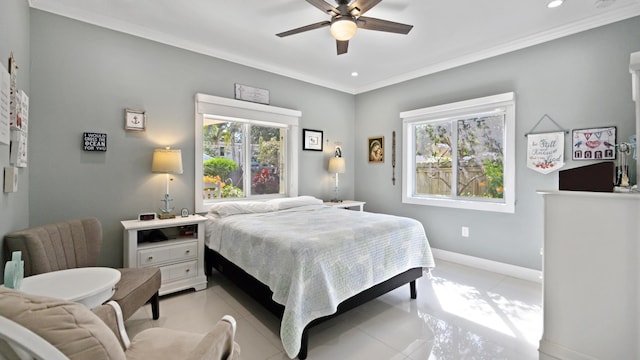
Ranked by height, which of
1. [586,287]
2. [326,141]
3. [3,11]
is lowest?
[586,287]

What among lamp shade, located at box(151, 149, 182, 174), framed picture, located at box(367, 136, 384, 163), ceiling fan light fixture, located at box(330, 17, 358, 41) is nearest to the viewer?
ceiling fan light fixture, located at box(330, 17, 358, 41)

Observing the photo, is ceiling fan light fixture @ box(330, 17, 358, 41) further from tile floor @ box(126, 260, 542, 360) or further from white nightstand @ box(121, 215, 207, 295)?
tile floor @ box(126, 260, 542, 360)

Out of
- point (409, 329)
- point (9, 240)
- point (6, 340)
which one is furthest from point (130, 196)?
point (409, 329)

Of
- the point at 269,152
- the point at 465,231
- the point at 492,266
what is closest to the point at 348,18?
the point at 269,152

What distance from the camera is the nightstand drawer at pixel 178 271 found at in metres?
2.77

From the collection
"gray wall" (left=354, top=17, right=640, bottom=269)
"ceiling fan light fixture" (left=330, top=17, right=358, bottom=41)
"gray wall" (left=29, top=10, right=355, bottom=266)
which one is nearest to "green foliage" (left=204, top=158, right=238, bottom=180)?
"gray wall" (left=29, top=10, right=355, bottom=266)

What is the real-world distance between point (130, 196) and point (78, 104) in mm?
1002

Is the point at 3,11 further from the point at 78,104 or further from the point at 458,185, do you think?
the point at 458,185

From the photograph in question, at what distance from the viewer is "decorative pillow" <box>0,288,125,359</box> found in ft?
2.15

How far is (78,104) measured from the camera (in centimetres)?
273

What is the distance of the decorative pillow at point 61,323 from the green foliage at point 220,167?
3.04 metres

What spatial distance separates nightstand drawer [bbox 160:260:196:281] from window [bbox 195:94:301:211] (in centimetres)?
78

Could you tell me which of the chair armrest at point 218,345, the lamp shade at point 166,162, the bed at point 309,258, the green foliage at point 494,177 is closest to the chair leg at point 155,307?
the bed at point 309,258

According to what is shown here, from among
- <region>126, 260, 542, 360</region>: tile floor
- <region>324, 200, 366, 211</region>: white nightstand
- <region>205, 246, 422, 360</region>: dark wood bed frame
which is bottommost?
<region>126, 260, 542, 360</region>: tile floor
